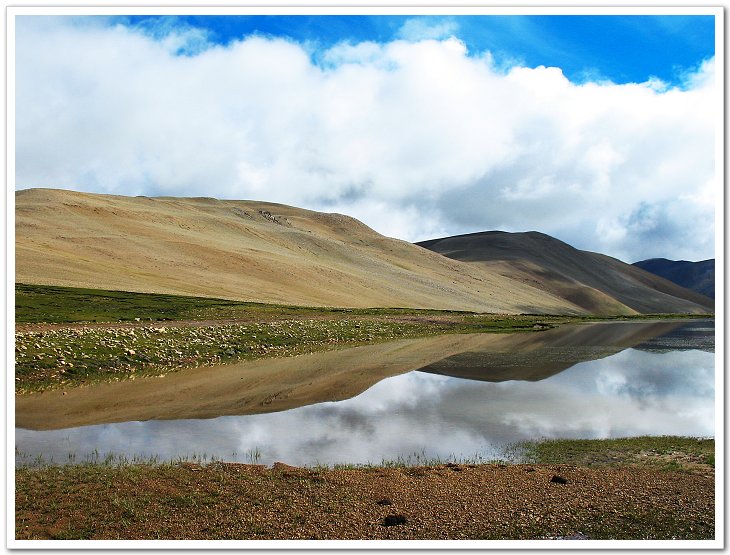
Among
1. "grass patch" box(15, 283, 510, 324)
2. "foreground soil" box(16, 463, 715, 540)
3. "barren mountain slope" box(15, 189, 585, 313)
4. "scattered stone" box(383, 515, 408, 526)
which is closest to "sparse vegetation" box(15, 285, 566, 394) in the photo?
"grass patch" box(15, 283, 510, 324)

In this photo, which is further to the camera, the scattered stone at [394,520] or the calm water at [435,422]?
the calm water at [435,422]

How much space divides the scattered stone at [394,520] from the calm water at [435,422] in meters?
6.16

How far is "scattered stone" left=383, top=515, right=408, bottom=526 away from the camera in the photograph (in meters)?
12.9

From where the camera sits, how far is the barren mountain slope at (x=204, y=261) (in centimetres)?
9431

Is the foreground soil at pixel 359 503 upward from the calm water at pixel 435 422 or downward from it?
upward

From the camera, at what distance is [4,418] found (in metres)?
11.7

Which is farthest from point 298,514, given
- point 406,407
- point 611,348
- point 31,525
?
point 611,348

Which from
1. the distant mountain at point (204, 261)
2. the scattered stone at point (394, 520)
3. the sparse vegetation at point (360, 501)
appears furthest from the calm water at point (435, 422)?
the distant mountain at point (204, 261)

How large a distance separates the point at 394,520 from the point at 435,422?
522 inches

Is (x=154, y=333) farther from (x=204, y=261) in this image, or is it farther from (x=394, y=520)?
(x=204, y=261)

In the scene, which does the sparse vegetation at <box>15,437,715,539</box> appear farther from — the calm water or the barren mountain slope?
the barren mountain slope

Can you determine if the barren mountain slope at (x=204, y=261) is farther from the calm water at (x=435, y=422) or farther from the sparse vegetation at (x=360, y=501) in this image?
the sparse vegetation at (x=360, y=501)

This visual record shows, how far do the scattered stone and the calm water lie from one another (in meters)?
6.16
